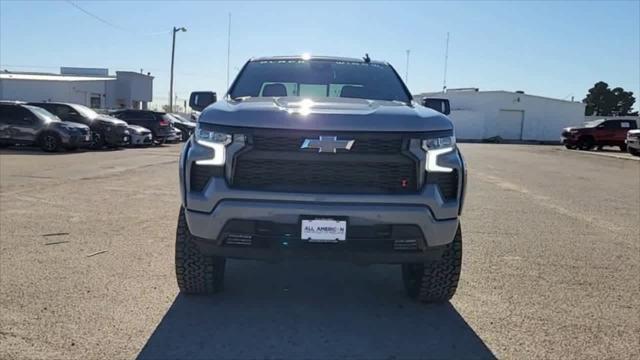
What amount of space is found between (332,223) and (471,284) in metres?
1.97

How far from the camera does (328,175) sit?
3.41 meters

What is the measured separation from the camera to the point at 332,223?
3.29 metres

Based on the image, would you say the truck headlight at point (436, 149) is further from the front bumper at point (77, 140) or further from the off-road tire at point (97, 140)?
the off-road tire at point (97, 140)

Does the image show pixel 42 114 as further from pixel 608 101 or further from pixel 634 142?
pixel 608 101

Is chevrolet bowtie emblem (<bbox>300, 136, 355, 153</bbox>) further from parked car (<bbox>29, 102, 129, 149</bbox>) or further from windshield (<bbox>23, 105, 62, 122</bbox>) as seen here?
parked car (<bbox>29, 102, 129, 149</bbox>)

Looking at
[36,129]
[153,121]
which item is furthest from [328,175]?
[153,121]

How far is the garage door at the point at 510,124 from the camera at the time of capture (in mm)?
51562

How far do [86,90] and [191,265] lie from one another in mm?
43836

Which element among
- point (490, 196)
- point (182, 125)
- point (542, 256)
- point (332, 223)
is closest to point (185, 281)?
point (332, 223)

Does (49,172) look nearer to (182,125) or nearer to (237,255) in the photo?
(237,255)

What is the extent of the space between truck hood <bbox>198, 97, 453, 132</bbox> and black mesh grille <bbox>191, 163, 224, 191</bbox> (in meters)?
0.29

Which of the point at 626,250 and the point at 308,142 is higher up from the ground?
the point at 308,142

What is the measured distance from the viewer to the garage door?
2030 inches

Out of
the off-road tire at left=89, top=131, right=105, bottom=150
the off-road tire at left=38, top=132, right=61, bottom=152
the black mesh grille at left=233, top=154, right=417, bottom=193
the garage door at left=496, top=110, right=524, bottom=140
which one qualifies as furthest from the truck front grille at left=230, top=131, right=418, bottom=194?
the garage door at left=496, top=110, right=524, bottom=140
